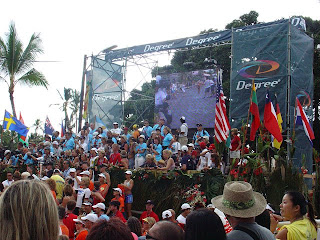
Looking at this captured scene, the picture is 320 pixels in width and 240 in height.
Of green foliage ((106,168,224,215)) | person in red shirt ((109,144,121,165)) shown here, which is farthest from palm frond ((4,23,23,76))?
green foliage ((106,168,224,215))

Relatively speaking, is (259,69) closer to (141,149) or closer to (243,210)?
(141,149)

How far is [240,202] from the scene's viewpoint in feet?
11.2

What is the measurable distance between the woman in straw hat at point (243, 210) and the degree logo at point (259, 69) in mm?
13053

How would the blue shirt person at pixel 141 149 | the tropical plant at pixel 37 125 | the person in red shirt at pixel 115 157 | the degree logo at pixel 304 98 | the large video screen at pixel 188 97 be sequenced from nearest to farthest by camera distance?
the person in red shirt at pixel 115 157, the blue shirt person at pixel 141 149, the degree logo at pixel 304 98, the large video screen at pixel 188 97, the tropical plant at pixel 37 125

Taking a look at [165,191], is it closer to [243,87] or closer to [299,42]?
[243,87]

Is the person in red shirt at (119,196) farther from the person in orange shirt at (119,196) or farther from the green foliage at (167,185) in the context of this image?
the green foliage at (167,185)

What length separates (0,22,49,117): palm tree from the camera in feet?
72.9

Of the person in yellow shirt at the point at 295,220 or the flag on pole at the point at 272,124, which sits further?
the flag on pole at the point at 272,124

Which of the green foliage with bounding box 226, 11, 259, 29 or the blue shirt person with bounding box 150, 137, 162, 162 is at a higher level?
the green foliage with bounding box 226, 11, 259, 29

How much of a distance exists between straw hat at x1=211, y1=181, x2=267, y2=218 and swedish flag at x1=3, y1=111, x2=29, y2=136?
17451mm

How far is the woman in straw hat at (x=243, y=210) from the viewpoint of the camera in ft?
10.6

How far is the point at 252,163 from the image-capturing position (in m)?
9.31

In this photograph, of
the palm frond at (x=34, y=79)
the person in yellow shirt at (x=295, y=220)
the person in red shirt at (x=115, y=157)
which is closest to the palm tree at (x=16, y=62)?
the palm frond at (x=34, y=79)

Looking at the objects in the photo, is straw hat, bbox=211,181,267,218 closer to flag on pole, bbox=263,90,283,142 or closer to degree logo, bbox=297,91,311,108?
flag on pole, bbox=263,90,283,142
